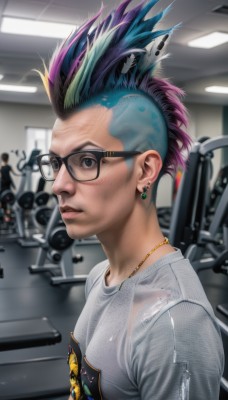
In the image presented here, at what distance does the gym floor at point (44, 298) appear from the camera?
7.80 ft

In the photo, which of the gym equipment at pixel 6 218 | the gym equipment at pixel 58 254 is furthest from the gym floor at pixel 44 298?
the gym equipment at pixel 6 218

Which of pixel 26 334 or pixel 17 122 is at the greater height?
pixel 17 122

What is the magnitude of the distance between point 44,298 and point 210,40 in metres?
2.83

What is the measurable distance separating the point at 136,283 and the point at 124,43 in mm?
323

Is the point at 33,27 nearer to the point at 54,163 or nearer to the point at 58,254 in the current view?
the point at 58,254

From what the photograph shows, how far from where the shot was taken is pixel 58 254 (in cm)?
369

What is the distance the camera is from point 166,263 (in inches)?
23.4

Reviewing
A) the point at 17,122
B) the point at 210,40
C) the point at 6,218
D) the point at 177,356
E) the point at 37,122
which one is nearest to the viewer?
the point at 177,356

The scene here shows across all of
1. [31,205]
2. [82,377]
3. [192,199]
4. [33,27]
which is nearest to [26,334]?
[82,377]

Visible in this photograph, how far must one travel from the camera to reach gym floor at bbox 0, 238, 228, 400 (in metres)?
2.38

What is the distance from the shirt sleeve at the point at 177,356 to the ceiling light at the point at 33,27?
3.58 metres

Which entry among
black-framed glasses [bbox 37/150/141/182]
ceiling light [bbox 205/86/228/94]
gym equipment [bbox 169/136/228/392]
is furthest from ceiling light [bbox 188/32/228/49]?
black-framed glasses [bbox 37/150/141/182]

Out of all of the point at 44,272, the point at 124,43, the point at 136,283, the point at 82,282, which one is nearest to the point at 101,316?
the point at 136,283

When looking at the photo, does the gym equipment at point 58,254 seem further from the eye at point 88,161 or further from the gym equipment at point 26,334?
the eye at point 88,161
